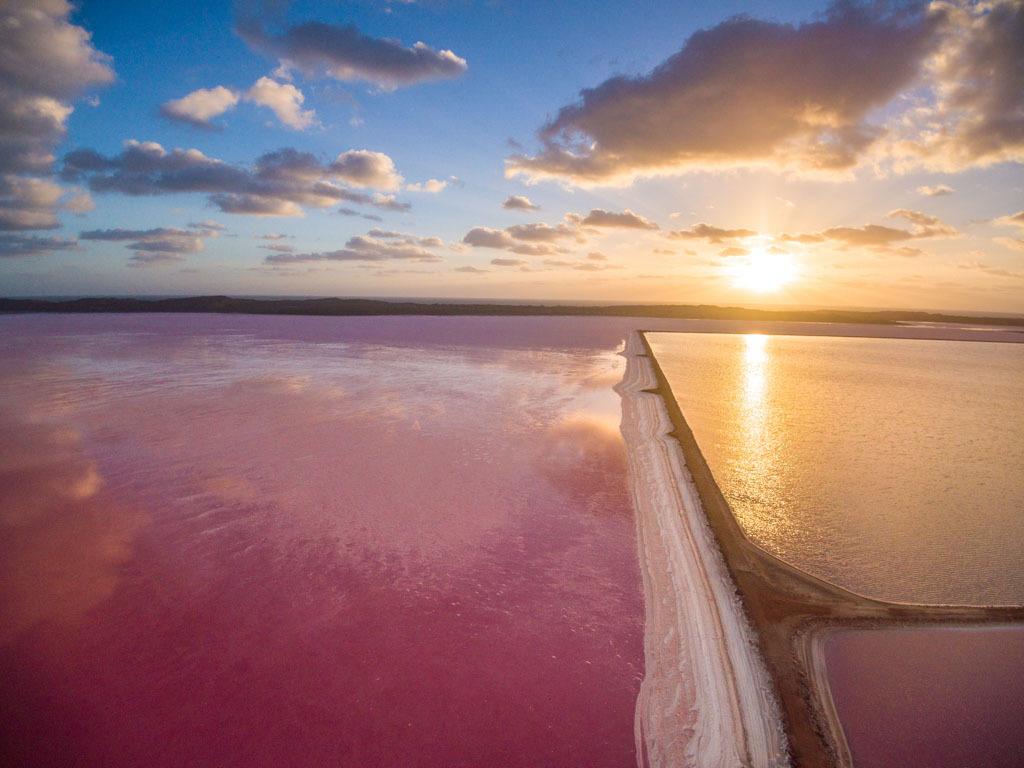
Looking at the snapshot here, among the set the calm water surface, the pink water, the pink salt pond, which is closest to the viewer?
the pink water

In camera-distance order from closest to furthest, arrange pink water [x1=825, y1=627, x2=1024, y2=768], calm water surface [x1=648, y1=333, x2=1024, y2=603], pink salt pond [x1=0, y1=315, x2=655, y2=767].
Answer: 1. pink water [x1=825, y1=627, x2=1024, y2=768]
2. pink salt pond [x1=0, y1=315, x2=655, y2=767]
3. calm water surface [x1=648, y1=333, x2=1024, y2=603]

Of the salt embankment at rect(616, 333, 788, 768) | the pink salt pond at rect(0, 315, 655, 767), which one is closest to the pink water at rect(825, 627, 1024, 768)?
the salt embankment at rect(616, 333, 788, 768)

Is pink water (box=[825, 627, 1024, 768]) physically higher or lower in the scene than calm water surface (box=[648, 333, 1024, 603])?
lower

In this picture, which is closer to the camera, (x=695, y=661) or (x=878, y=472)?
(x=695, y=661)

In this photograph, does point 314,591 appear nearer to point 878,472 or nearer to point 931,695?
point 931,695

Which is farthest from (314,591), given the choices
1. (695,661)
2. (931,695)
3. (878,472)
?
(878,472)

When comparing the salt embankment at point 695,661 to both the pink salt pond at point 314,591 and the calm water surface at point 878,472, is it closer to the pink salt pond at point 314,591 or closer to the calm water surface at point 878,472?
the pink salt pond at point 314,591

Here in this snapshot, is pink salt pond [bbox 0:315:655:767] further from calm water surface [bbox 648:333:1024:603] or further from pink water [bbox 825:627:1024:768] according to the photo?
calm water surface [bbox 648:333:1024:603]
